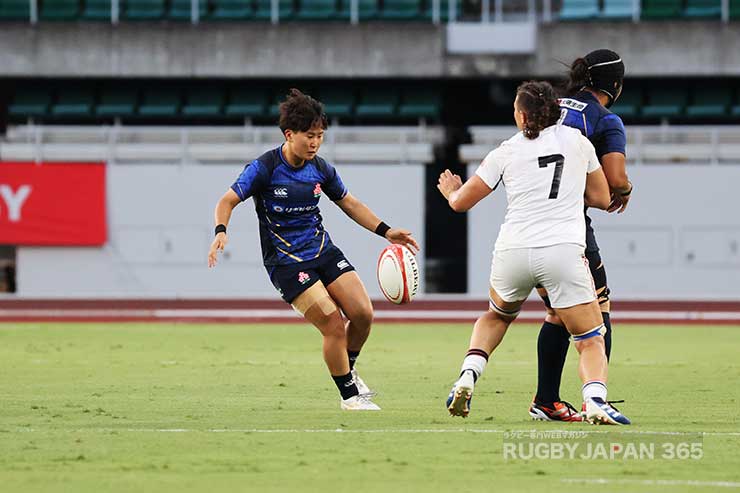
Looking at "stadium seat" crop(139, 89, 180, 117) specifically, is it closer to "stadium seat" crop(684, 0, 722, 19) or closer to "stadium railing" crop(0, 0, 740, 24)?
"stadium railing" crop(0, 0, 740, 24)

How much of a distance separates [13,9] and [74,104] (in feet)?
8.45

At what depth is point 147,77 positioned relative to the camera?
33.1 metres

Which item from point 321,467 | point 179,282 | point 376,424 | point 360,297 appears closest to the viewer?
point 321,467

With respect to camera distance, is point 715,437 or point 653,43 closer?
point 715,437

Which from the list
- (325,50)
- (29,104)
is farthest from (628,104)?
(29,104)

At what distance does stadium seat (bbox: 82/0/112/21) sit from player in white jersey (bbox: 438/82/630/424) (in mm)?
26215

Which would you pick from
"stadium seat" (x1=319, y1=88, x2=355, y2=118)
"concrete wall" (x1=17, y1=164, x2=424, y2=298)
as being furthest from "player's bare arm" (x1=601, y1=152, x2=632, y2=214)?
"stadium seat" (x1=319, y1=88, x2=355, y2=118)

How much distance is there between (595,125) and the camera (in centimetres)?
818

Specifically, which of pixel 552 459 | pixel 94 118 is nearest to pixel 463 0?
pixel 94 118

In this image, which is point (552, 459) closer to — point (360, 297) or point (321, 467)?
point (321, 467)

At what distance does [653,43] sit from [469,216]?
6.00m

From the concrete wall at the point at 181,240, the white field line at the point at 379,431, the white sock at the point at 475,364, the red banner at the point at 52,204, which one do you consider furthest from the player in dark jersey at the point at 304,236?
the red banner at the point at 52,204

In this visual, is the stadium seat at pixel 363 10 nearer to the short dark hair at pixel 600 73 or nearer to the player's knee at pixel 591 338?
the short dark hair at pixel 600 73

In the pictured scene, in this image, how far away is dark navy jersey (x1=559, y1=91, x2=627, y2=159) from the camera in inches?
322
